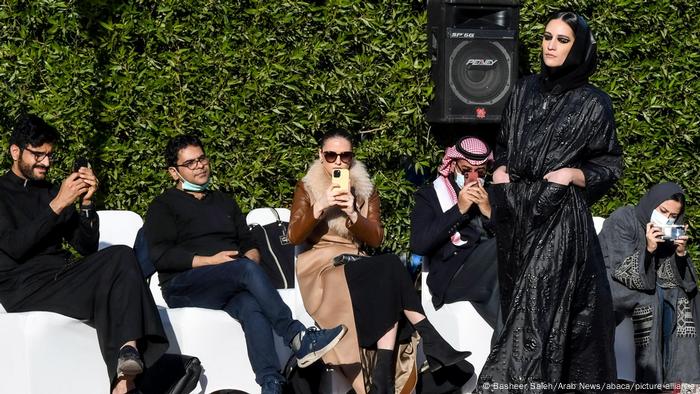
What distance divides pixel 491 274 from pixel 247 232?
1312 mm

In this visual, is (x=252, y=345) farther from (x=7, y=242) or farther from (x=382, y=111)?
(x=382, y=111)

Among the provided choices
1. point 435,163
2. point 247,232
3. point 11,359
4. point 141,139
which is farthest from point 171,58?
point 11,359

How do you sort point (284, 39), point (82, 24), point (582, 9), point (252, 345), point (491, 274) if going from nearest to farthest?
point (252, 345)
point (491, 274)
point (82, 24)
point (284, 39)
point (582, 9)

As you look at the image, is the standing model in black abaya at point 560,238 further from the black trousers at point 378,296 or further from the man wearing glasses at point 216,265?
the man wearing glasses at point 216,265

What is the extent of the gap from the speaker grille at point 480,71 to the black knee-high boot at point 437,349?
6.69 ft

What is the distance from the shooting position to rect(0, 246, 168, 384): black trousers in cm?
553

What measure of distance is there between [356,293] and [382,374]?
1.38 ft

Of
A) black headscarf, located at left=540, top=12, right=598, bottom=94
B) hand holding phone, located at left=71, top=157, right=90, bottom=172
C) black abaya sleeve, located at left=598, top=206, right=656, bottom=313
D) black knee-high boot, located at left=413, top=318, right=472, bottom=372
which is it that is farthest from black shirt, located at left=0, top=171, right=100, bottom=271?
black abaya sleeve, located at left=598, top=206, right=656, bottom=313

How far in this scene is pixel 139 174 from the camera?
23.5 ft

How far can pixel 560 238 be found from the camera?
532 cm

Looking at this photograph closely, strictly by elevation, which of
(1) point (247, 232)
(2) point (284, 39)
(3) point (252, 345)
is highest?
(2) point (284, 39)

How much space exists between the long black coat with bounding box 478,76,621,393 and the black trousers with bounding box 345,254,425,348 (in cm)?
81

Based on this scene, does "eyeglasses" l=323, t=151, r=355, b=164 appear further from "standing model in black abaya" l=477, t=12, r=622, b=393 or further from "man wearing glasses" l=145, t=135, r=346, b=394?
"standing model in black abaya" l=477, t=12, r=622, b=393

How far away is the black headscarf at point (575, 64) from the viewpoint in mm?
5297
